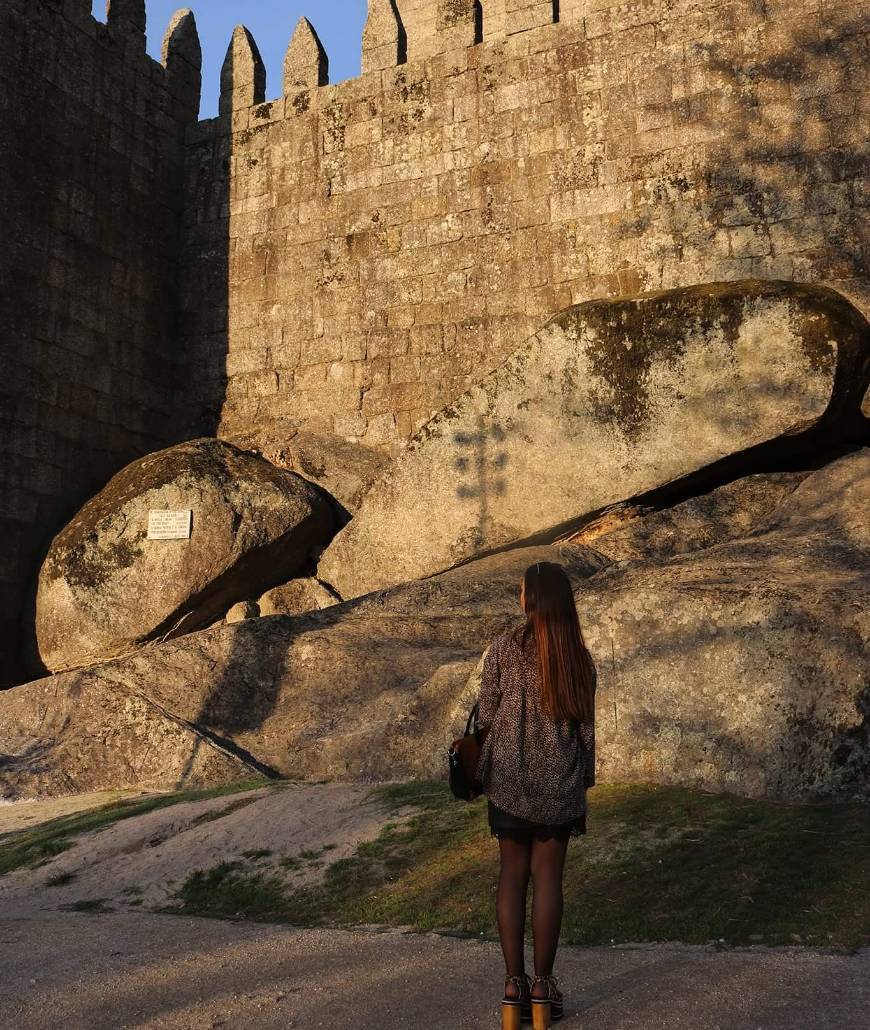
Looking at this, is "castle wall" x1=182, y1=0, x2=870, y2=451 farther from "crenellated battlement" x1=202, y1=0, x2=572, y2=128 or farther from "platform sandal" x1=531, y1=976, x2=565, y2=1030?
"platform sandal" x1=531, y1=976, x2=565, y2=1030

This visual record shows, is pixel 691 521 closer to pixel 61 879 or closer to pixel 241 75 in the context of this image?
pixel 61 879

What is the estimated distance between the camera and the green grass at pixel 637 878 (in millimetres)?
3980

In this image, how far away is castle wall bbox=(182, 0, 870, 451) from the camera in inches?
437

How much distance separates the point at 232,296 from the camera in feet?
45.3

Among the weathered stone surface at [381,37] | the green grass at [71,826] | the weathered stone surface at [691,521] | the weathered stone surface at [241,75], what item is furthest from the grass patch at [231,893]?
the weathered stone surface at [241,75]

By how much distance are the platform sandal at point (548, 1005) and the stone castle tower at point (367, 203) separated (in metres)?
8.97

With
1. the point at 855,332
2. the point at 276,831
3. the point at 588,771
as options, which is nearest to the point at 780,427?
the point at 855,332

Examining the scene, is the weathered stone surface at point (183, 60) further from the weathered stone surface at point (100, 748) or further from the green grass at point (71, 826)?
the green grass at point (71, 826)

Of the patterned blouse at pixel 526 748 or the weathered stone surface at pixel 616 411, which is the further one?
the weathered stone surface at pixel 616 411

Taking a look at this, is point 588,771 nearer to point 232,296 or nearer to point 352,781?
Result: point 352,781

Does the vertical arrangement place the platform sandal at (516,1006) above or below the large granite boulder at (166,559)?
below

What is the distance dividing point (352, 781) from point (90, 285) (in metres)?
8.31

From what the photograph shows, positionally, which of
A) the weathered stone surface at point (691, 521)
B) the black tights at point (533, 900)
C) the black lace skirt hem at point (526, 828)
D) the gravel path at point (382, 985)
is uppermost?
the weathered stone surface at point (691, 521)

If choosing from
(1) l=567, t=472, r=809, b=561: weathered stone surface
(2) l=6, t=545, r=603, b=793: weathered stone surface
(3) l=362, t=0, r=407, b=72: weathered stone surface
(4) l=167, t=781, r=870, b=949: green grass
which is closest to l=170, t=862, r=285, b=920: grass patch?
(4) l=167, t=781, r=870, b=949: green grass
